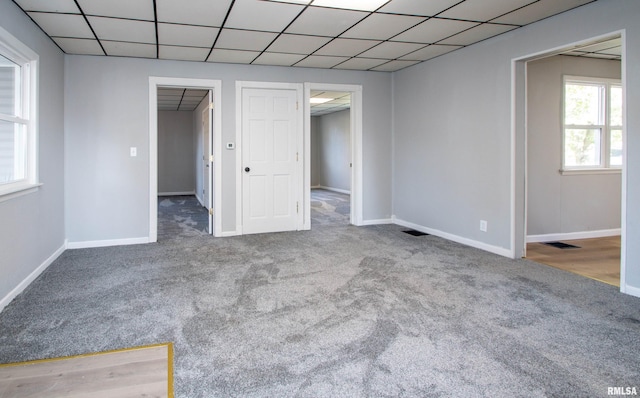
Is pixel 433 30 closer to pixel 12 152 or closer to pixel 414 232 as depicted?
pixel 414 232

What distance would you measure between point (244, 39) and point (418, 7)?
1.84 m

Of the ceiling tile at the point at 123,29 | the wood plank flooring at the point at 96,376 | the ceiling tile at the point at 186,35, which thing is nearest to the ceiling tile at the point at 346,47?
the ceiling tile at the point at 186,35

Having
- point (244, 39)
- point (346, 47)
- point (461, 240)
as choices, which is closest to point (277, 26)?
point (244, 39)

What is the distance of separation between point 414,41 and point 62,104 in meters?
3.93

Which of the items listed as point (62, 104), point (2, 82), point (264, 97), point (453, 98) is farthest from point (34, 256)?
point (453, 98)

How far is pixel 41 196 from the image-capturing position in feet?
13.2

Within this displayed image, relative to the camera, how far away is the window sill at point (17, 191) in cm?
303

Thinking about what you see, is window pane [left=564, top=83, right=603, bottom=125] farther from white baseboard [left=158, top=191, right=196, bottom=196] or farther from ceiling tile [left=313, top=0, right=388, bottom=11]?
white baseboard [left=158, top=191, right=196, bottom=196]

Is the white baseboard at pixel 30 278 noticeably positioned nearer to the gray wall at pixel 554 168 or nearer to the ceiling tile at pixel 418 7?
the ceiling tile at pixel 418 7

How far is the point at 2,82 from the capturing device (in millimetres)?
3307

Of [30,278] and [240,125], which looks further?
[240,125]

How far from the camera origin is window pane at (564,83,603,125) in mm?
5316

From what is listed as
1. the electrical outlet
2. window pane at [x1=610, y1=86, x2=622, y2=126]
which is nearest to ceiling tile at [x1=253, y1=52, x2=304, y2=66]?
the electrical outlet

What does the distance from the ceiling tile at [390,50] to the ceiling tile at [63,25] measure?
2.94 m
